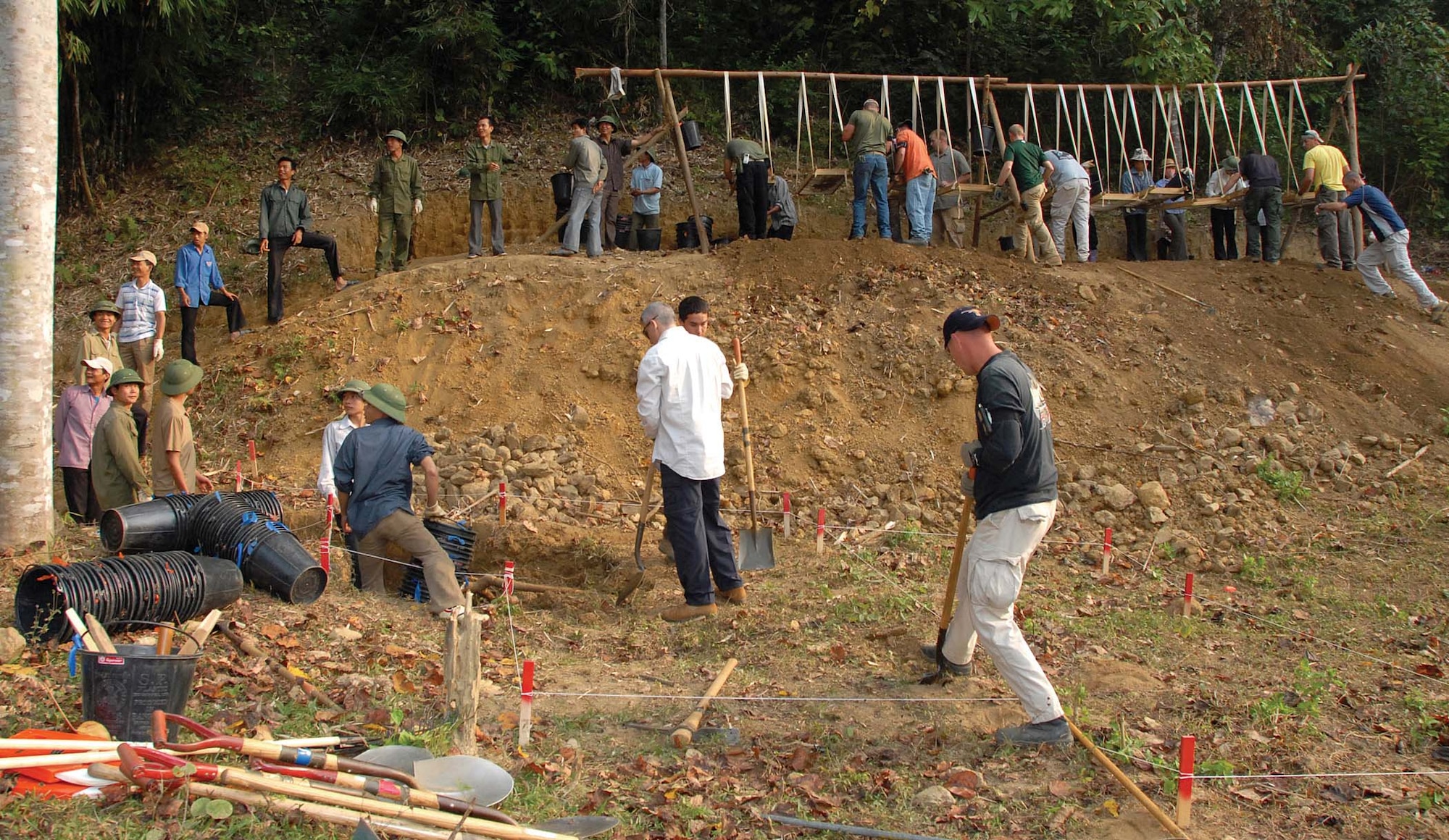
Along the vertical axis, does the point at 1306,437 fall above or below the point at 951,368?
below

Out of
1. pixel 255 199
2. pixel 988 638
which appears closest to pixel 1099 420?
pixel 988 638

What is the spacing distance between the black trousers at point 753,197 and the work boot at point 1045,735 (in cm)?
963

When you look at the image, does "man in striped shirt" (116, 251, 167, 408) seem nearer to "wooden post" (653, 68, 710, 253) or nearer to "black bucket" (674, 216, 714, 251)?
"wooden post" (653, 68, 710, 253)

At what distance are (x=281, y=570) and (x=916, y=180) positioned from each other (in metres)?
9.14

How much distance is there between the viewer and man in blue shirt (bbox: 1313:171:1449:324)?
12.9 metres

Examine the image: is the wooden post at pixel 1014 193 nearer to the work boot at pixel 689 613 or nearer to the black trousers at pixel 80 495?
the work boot at pixel 689 613

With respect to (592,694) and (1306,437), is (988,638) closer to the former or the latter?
(592,694)

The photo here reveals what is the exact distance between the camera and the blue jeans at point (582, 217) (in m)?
12.9

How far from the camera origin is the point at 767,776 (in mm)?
4883

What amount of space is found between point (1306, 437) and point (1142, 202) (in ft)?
15.2

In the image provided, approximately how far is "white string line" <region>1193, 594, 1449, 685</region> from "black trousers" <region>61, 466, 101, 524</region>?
26.1 ft

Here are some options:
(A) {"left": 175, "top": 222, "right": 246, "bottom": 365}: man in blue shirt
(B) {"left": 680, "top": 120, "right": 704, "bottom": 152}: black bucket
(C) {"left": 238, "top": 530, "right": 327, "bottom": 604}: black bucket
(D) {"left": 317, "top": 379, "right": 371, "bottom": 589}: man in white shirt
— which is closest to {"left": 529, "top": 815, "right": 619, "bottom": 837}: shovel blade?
(C) {"left": 238, "top": 530, "right": 327, "bottom": 604}: black bucket

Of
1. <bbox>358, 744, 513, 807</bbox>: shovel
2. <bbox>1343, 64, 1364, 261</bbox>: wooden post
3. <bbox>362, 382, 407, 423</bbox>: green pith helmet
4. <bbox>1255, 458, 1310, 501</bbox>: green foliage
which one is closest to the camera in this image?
<bbox>358, 744, 513, 807</bbox>: shovel

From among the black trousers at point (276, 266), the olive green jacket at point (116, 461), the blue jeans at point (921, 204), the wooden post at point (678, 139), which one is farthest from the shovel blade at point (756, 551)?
the black trousers at point (276, 266)
